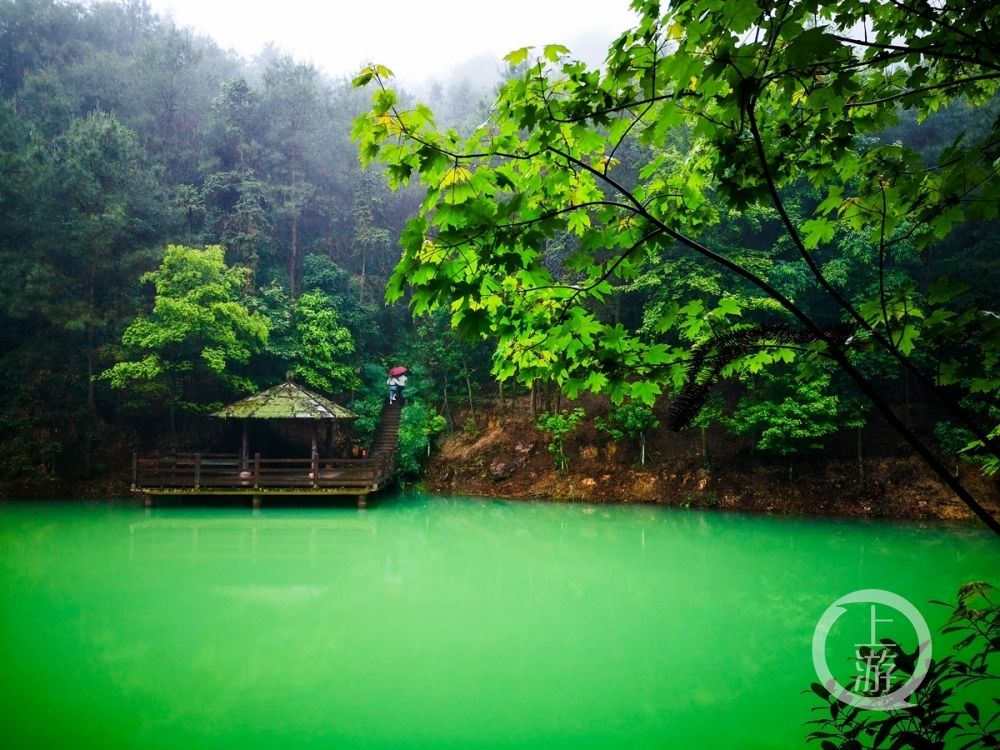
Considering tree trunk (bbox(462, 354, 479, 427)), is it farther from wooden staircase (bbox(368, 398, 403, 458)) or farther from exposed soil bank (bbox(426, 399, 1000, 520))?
wooden staircase (bbox(368, 398, 403, 458))

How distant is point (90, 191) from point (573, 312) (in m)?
14.4

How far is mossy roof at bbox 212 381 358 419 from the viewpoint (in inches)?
424

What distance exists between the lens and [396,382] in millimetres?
15438

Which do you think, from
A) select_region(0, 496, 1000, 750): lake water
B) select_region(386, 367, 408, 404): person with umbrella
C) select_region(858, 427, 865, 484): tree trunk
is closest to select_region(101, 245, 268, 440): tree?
select_region(0, 496, 1000, 750): lake water

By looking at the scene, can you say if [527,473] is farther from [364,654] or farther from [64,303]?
[64,303]

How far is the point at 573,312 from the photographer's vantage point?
1620mm

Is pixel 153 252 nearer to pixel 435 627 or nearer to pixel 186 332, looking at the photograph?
pixel 186 332

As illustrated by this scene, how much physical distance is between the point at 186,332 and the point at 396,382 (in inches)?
225

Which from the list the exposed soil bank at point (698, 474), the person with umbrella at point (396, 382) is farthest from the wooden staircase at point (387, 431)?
the exposed soil bank at point (698, 474)

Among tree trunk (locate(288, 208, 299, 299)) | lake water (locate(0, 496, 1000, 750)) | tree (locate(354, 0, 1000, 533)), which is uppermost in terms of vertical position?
tree trunk (locate(288, 208, 299, 299))

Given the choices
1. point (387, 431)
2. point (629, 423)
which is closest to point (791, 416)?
point (629, 423)

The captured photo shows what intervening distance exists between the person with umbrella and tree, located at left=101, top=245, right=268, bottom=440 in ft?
12.6

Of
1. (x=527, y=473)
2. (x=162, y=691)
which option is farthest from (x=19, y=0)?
(x=162, y=691)

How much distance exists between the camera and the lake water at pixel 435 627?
3.23m
